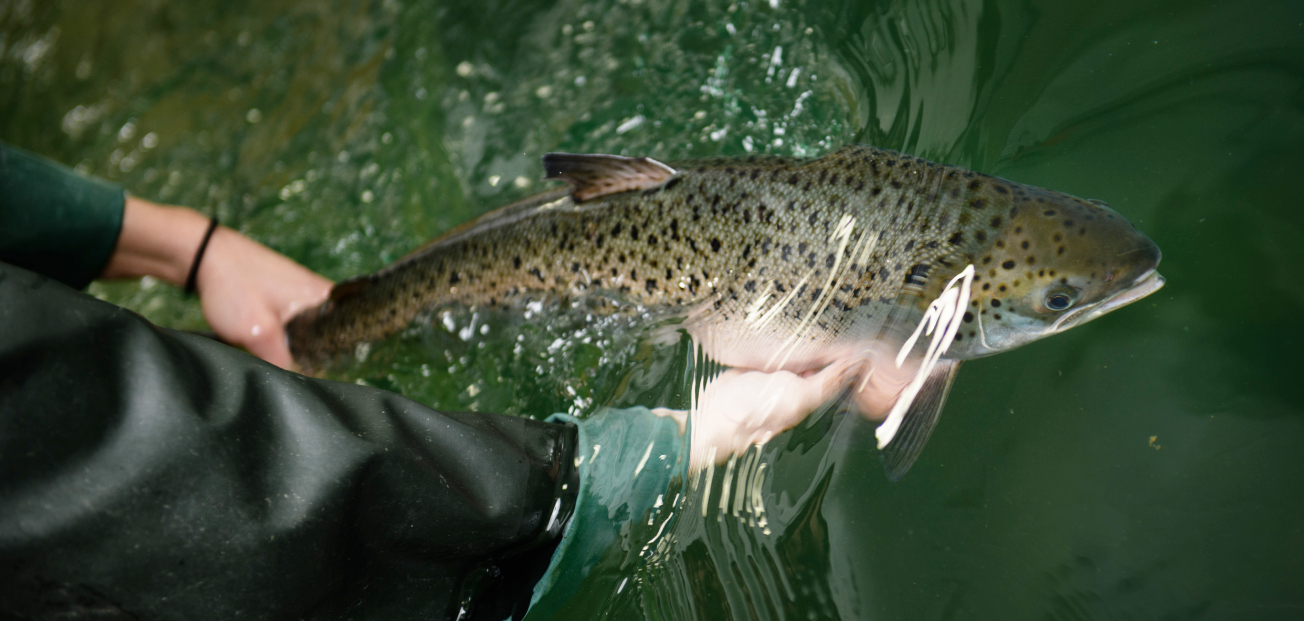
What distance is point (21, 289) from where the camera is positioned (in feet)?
2.23

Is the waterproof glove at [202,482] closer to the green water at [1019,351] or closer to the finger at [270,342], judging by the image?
the green water at [1019,351]

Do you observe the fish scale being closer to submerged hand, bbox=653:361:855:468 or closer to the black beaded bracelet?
submerged hand, bbox=653:361:855:468

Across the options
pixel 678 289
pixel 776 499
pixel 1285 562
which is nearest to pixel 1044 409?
pixel 1285 562

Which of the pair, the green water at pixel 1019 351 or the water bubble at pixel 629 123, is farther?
the water bubble at pixel 629 123

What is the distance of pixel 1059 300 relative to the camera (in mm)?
1078

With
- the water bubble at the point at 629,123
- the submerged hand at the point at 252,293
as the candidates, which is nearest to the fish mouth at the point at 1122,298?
the water bubble at the point at 629,123

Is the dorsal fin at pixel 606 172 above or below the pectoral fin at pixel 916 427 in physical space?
above

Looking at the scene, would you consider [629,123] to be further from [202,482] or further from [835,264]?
[202,482]

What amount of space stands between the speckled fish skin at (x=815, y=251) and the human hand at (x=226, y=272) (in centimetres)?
66

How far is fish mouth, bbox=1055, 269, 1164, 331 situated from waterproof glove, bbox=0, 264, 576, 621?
93 centimetres

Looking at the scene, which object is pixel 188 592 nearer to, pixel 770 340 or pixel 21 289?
pixel 21 289

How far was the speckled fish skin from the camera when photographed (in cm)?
108

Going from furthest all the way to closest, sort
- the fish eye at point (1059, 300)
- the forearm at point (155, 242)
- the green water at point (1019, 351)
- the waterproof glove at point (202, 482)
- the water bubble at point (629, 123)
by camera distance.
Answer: the water bubble at point (629, 123) < the forearm at point (155, 242) < the fish eye at point (1059, 300) < the green water at point (1019, 351) < the waterproof glove at point (202, 482)

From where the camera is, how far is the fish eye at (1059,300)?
1.07 meters
